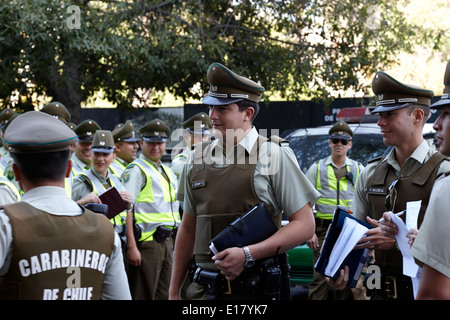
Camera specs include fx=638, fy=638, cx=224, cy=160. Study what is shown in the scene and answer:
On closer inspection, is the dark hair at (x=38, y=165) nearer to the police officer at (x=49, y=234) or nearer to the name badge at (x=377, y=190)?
the police officer at (x=49, y=234)

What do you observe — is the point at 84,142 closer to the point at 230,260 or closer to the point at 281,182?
the point at 281,182

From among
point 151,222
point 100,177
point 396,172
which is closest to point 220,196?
point 396,172

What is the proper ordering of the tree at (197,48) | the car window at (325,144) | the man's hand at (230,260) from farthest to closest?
the tree at (197,48) → the car window at (325,144) → the man's hand at (230,260)

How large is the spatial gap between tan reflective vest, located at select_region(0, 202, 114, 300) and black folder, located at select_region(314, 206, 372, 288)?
1482 millimetres

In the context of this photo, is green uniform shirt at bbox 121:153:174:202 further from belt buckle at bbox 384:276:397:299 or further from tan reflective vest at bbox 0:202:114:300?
tan reflective vest at bbox 0:202:114:300

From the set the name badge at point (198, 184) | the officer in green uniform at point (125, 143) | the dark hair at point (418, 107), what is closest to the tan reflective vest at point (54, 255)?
the name badge at point (198, 184)

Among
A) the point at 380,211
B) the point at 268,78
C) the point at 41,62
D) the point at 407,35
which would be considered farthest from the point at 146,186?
the point at 407,35

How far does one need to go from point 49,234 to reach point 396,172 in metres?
2.33

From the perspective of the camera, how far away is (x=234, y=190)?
11.9 feet

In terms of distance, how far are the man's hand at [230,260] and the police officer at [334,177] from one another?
14.6 ft

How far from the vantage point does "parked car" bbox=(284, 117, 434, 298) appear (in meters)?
7.84

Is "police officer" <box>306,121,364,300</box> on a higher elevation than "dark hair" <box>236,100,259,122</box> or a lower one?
lower

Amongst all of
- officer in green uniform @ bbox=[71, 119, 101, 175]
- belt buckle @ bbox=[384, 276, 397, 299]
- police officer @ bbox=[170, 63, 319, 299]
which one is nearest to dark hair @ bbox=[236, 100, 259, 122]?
police officer @ bbox=[170, 63, 319, 299]

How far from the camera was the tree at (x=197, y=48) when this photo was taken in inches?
422
